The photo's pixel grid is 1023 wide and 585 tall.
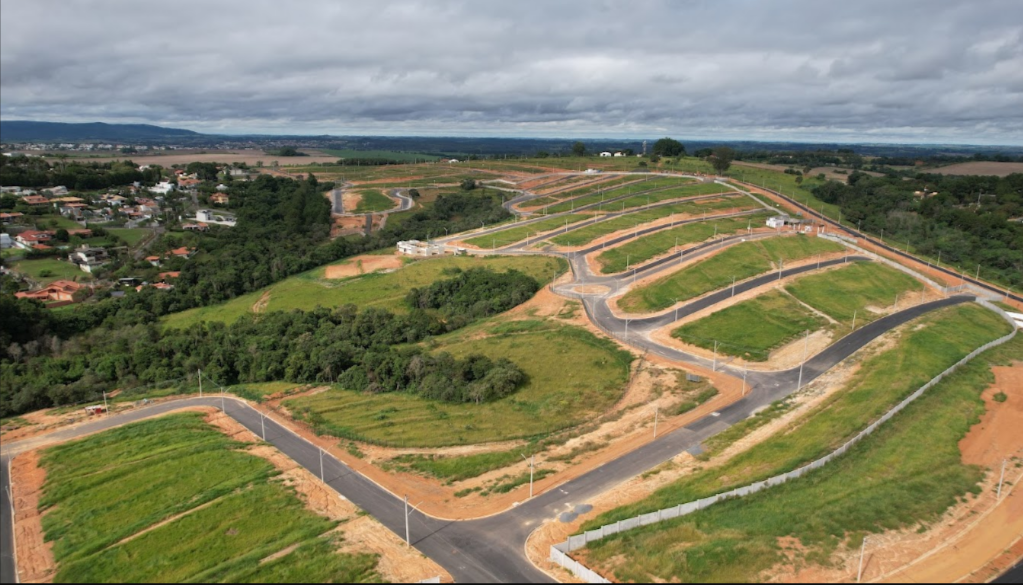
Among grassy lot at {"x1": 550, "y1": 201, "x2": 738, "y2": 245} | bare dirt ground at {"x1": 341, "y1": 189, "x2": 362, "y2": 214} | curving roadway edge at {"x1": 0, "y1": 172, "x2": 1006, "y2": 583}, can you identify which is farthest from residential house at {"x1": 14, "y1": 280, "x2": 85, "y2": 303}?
grassy lot at {"x1": 550, "y1": 201, "x2": 738, "y2": 245}

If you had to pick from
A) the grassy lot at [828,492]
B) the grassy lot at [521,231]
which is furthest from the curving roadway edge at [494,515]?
the grassy lot at [521,231]

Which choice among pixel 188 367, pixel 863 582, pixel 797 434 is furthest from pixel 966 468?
pixel 188 367

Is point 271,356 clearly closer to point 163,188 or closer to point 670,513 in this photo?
point 670,513

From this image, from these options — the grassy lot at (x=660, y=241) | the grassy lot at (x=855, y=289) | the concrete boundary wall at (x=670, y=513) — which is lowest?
the concrete boundary wall at (x=670, y=513)

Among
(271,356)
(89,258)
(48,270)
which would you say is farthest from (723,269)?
(48,270)

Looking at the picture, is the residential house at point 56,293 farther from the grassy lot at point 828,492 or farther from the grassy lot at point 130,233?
the grassy lot at point 828,492

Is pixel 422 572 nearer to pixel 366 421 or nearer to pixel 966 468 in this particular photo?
pixel 366 421
